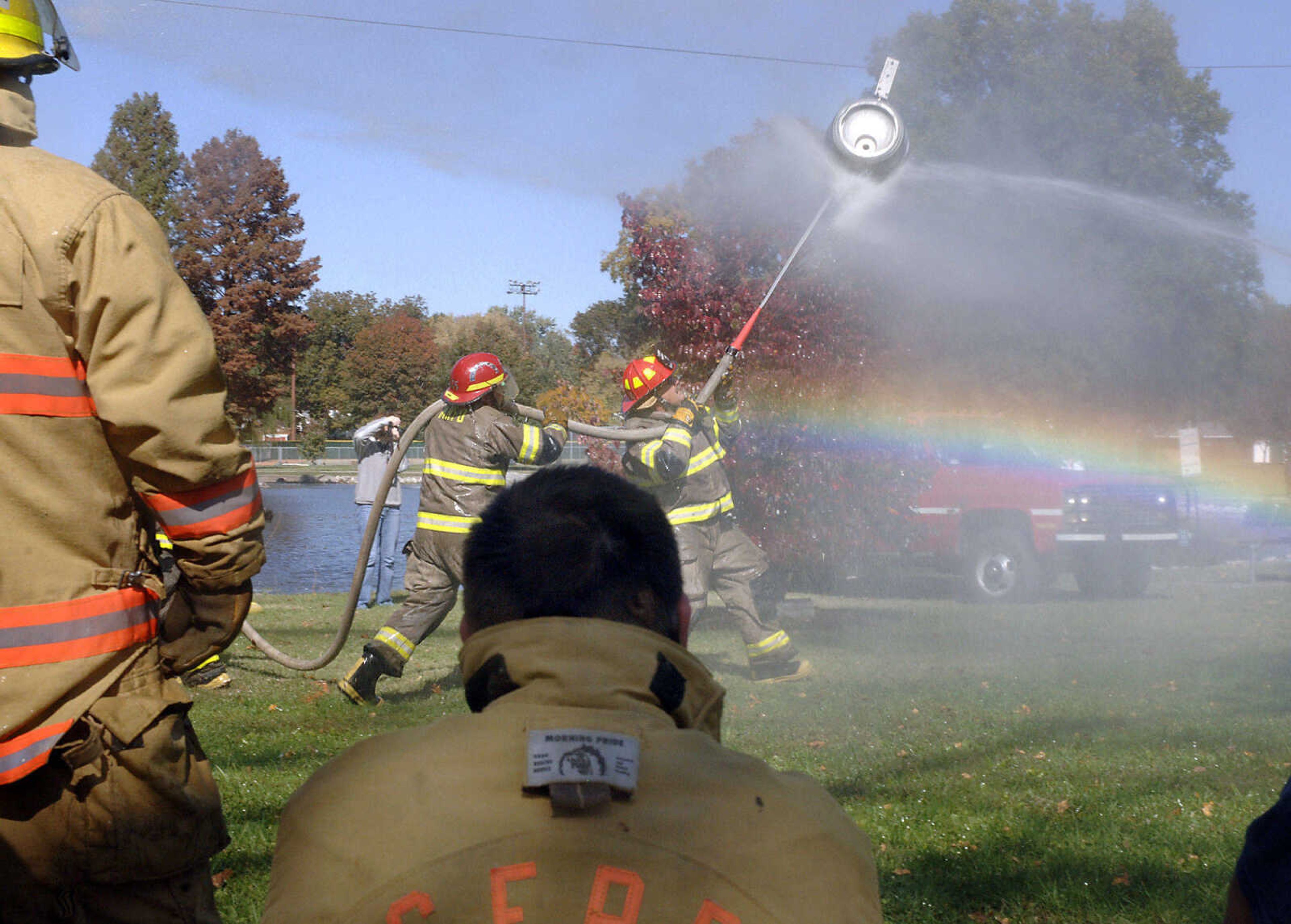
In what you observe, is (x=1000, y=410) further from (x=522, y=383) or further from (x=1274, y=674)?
(x=522, y=383)

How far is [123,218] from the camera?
2.11 meters

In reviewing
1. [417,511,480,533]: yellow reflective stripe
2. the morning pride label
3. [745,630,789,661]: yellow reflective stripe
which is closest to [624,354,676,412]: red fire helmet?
[417,511,480,533]: yellow reflective stripe

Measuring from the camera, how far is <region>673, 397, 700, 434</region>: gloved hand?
23.9 feet

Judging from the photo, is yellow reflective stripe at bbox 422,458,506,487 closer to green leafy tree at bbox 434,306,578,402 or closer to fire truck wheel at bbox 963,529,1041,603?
fire truck wheel at bbox 963,529,1041,603

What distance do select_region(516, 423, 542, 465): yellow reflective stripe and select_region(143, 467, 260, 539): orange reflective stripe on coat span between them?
470 cm

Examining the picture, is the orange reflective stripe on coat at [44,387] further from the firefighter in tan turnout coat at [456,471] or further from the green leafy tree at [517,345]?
the green leafy tree at [517,345]

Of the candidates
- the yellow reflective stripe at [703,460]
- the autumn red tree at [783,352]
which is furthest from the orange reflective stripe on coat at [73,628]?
the autumn red tree at [783,352]

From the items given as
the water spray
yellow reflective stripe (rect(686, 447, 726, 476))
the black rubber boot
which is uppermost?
the water spray

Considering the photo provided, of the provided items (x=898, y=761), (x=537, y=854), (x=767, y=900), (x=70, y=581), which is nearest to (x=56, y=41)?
(x=70, y=581)

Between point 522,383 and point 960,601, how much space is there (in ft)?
116

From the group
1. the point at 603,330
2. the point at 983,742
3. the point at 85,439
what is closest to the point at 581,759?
the point at 85,439

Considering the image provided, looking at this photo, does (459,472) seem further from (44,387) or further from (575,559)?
(575,559)

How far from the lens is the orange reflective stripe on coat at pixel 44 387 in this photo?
2006mm

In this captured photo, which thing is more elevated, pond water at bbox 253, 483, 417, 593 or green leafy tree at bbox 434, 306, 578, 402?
green leafy tree at bbox 434, 306, 578, 402
